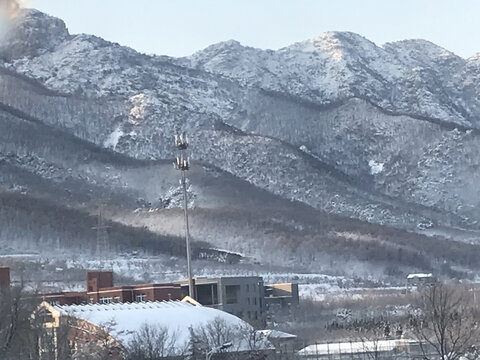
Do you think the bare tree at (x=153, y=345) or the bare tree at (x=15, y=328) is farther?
the bare tree at (x=153, y=345)

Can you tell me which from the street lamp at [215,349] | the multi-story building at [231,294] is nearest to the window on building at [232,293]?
the multi-story building at [231,294]

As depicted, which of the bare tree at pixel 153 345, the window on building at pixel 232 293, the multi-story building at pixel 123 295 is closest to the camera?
the bare tree at pixel 153 345

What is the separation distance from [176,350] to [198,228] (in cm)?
12048

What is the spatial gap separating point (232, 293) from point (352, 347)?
36618 mm

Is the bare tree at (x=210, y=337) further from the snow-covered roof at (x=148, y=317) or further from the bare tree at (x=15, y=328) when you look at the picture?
the bare tree at (x=15, y=328)

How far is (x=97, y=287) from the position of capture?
99500 mm

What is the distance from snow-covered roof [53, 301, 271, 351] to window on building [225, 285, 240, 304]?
31.2 m

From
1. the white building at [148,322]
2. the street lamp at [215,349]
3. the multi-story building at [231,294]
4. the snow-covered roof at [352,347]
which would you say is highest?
the multi-story building at [231,294]

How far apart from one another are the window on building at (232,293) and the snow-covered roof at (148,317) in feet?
102

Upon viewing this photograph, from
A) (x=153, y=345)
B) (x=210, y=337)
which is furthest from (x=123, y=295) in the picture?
(x=153, y=345)

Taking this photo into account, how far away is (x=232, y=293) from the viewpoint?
10894 cm

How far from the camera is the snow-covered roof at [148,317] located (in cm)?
6706

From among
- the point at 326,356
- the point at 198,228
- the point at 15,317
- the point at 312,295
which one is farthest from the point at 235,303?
the point at 198,228

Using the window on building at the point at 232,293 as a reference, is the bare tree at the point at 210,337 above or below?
below
